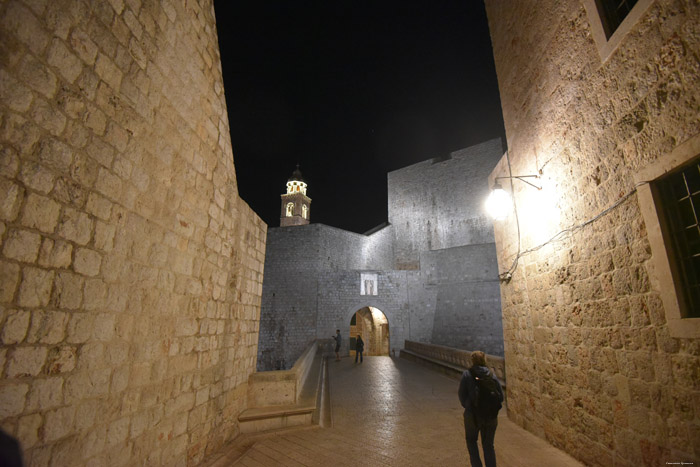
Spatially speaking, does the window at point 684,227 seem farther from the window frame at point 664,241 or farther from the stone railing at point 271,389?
the stone railing at point 271,389

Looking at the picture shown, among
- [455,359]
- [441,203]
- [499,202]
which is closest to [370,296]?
[455,359]

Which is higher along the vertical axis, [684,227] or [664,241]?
[684,227]

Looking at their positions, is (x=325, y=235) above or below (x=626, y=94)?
above

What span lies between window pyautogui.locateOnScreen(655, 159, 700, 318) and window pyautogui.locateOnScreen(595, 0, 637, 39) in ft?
5.34

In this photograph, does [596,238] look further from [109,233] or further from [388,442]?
[109,233]

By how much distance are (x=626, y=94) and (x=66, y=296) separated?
4.71m

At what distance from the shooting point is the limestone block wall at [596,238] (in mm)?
2355

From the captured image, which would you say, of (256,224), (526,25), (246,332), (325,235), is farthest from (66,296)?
(325,235)

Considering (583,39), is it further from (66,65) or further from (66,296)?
(66,296)

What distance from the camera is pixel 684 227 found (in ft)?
7.91

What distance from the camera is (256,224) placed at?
556 centimetres

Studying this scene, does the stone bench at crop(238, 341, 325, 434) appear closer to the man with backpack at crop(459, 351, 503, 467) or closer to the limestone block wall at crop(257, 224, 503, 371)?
the man with backpack at crop(459, 351, 503, 467)

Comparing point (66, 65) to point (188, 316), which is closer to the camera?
point (66, 65)

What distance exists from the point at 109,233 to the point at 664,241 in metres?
4.36
